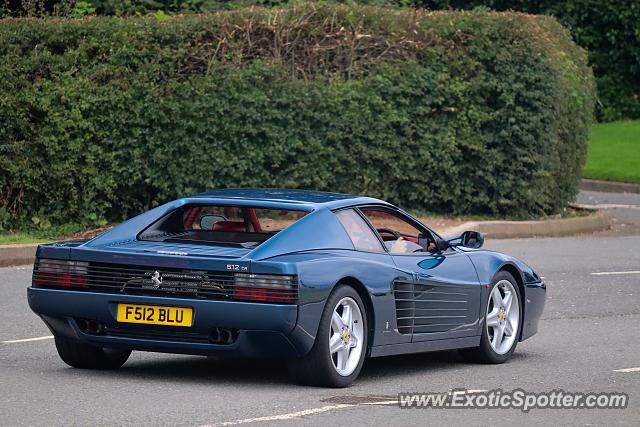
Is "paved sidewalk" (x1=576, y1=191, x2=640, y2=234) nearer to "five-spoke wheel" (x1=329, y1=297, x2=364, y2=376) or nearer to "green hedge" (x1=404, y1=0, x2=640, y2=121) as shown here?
"green hedge" (x1=404, y1=0, x2=640, y2=121)

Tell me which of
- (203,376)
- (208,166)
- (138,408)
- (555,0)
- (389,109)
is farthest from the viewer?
(555,0)

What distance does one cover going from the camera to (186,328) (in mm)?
8219

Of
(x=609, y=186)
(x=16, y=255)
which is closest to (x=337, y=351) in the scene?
(x=16, y=255)

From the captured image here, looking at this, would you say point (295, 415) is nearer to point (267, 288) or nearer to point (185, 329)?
point (267, 288)

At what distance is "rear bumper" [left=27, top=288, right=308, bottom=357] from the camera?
8.02 metres

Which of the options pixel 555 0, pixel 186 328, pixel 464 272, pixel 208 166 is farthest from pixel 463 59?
pixel 555 0

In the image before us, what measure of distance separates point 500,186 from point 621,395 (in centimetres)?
1363

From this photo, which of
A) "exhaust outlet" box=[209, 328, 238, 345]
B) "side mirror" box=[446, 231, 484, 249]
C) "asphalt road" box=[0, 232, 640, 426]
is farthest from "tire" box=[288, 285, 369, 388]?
"side mirror" box=[446, 231, 484, 249]

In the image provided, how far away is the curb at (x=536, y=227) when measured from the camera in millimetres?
20628

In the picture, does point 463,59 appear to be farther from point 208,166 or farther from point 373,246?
point 373,246

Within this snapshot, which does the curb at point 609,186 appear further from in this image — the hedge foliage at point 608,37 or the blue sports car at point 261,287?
the blue sports car at point 261,287

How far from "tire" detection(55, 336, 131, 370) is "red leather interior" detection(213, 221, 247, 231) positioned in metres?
1.01

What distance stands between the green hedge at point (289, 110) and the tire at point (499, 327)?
32.0 feet

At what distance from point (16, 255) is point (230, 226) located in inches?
300
